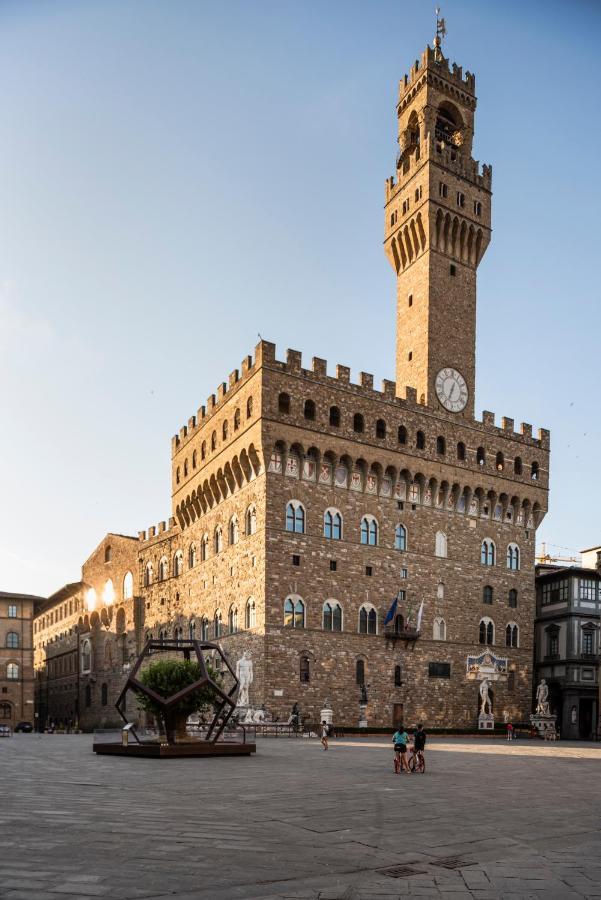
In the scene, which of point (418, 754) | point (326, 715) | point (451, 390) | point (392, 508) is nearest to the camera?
point (418, 754)

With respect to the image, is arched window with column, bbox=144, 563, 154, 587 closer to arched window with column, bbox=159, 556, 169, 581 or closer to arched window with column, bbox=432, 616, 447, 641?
arched window with column, bbox=159, 556, 169, 581

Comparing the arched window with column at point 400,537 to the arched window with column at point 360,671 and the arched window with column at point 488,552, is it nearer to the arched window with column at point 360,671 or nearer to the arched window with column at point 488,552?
the arched window with column at point 488,552

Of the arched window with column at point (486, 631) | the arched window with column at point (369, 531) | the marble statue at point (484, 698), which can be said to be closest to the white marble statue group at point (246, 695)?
the arched window with column at point (369, 531)

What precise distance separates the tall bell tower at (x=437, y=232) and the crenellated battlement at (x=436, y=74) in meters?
0.07

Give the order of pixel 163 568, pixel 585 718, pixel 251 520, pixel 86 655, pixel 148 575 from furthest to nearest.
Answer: pixel 86 655 → pixel 148 575 → pixel 163 568 → pixel 585 718 → pixel 251 520

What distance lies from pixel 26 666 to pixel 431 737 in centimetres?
4809

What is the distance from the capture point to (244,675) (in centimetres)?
4069

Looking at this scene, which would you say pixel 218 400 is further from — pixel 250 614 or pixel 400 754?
pixel 400 754

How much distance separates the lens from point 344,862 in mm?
9453

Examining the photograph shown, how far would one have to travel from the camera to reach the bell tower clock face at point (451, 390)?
48.1m

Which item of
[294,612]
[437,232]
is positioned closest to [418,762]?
[294,612]

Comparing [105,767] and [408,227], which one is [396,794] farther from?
[408,227]

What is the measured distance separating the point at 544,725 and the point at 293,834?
40283 millimetres

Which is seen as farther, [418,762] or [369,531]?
[369,531]
